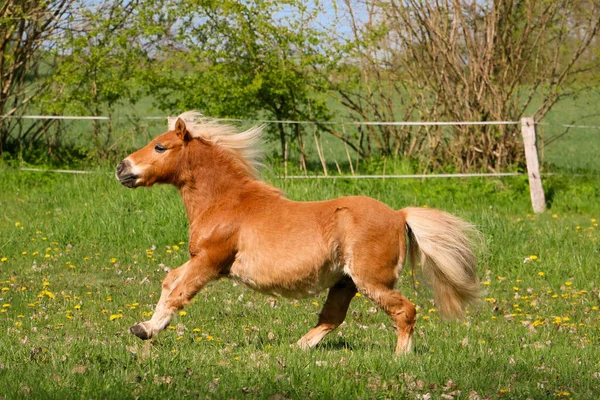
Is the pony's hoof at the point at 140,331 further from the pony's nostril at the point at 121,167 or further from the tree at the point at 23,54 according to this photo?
the tree at the point at 23,54

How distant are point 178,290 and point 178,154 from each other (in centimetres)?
113

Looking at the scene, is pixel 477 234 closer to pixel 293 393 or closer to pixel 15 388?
pixel 293 393

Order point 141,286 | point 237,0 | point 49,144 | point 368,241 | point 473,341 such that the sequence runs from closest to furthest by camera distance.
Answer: point 368,241 → point 473,341 → point 141,286 → point 237,0 → point 49,144

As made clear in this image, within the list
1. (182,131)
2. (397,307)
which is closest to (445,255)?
(397,307)

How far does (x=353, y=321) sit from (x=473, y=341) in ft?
4.74

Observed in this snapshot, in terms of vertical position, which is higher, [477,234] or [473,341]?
[477,234]

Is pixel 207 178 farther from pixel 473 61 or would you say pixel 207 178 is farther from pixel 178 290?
pixel 473 61

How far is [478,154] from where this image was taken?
16.5 metres

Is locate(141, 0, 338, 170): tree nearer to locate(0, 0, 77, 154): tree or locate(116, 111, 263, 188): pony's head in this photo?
locate(0, 0, 77, 154): tree

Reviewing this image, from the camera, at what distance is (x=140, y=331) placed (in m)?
6.25

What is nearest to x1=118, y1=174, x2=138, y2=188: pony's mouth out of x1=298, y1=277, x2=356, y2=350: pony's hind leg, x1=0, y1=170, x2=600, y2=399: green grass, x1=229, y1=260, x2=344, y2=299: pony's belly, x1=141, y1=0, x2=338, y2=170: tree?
x1=229, y1=260, x2=344, y2=299: pony's belly

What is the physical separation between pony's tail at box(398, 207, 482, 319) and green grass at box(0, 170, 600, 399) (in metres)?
0.36

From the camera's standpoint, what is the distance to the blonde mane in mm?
7164

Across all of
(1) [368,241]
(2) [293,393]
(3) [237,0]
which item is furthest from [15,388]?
(3) [237,0]
